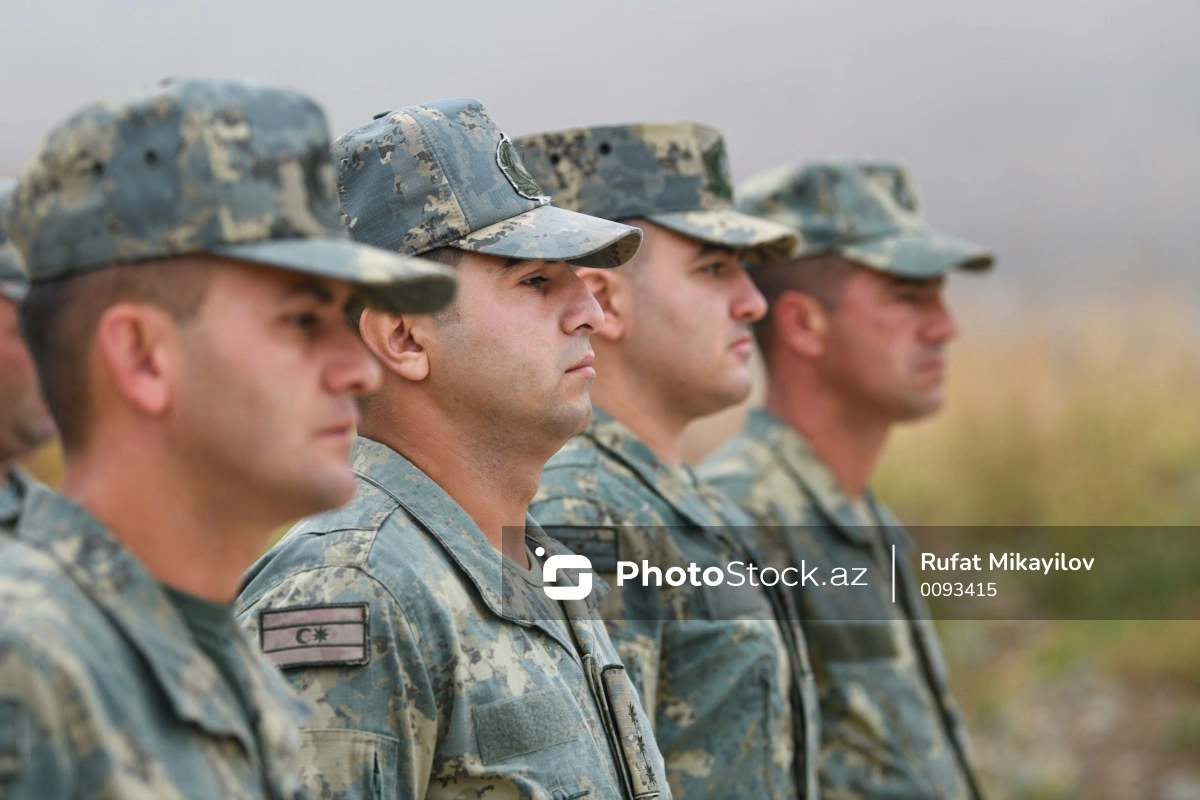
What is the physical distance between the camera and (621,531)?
3.70m

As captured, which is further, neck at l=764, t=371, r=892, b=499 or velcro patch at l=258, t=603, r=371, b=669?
neck at l=764, t=371, r=892, b=499

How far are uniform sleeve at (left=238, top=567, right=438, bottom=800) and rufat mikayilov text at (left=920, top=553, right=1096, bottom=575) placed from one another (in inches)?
250

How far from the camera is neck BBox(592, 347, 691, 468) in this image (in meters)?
4.07

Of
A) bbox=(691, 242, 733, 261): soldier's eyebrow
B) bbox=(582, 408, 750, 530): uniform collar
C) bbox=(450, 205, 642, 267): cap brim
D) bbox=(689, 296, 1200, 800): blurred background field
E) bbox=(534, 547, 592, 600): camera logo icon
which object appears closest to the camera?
bbox=(450, 205, 642, 267): cap brim

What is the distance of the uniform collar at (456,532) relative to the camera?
274 cm

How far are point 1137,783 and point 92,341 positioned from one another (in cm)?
700

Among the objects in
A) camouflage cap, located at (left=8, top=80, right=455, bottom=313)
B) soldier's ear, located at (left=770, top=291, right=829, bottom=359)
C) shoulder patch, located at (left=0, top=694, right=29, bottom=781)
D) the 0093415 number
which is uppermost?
camouflage cap, located at (left=8, top=80, right=455, bottom=313)

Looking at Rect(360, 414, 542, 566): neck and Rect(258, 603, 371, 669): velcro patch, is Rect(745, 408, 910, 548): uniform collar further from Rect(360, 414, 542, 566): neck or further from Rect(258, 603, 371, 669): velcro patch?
Rect(258, 603, 371, 669): velcro patch

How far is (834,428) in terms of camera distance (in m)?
5.40

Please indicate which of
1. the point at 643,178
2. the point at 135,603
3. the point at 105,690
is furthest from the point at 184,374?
the point at 643,178

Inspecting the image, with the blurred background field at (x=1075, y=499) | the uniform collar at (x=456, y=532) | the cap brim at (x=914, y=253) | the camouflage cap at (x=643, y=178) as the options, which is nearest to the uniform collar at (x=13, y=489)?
the uniform collar at (x=456, y=532)

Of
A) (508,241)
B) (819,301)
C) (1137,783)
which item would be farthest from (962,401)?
(508,241)

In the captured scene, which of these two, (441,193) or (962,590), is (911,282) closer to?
(441,193)

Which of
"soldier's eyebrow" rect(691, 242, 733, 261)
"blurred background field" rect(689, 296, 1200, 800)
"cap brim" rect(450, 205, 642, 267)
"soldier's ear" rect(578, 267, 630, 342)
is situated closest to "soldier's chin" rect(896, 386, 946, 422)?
"soldier's eyebrow" rect(691, 242, 733, 261)
